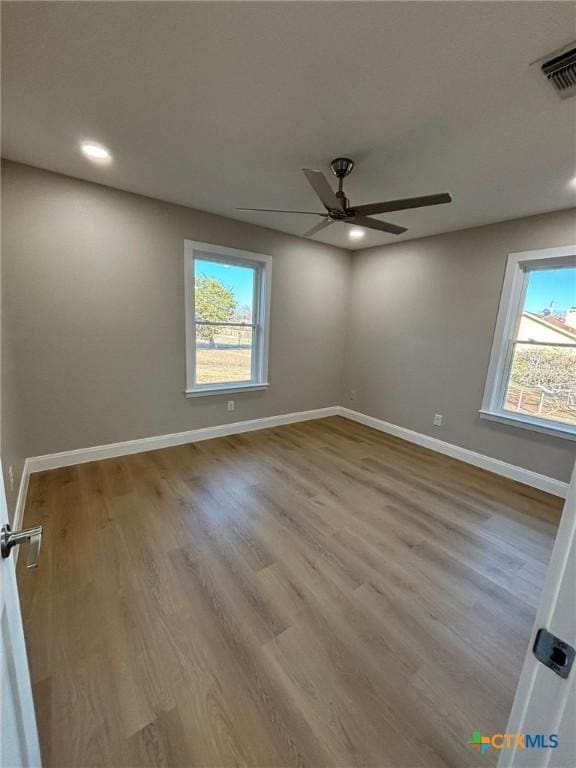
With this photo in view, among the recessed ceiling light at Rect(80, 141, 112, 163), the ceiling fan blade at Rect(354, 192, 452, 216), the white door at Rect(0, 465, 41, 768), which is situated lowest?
the white door at Rect(0, 465, 41, 768)

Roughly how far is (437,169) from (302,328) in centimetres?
248

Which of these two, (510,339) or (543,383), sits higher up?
(510,339)

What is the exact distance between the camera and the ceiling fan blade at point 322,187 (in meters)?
1.74

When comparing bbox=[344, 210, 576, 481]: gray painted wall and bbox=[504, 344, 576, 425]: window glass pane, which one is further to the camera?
bbox=[344, 210, 576, 481]: gray painted wall

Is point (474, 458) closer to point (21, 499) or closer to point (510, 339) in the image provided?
point (510, 339)

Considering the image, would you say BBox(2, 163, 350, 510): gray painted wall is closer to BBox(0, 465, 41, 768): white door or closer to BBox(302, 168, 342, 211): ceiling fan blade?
BBox(0, 465, 41, 768): white door

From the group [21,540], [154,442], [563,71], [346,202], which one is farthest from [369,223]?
[154,442]

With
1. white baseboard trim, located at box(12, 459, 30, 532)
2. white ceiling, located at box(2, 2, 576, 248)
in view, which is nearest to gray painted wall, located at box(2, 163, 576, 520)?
white baseboard trim, located at box(12, 459, 30, 532)

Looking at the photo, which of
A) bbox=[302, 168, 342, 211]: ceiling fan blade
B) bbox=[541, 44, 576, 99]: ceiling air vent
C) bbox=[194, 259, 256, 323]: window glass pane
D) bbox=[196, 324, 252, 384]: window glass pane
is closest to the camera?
bbox=[541, 44, 576, 99]: ceiling air vent

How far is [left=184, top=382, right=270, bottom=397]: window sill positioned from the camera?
3.64 metres

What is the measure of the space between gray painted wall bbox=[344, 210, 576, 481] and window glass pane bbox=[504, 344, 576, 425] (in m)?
0.24

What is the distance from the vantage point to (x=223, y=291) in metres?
3.72

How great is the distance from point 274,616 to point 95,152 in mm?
3198

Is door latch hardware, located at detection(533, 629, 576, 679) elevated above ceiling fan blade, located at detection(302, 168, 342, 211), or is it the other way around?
ceiling fan blade, located at detection(302, 168, 342, 211)
